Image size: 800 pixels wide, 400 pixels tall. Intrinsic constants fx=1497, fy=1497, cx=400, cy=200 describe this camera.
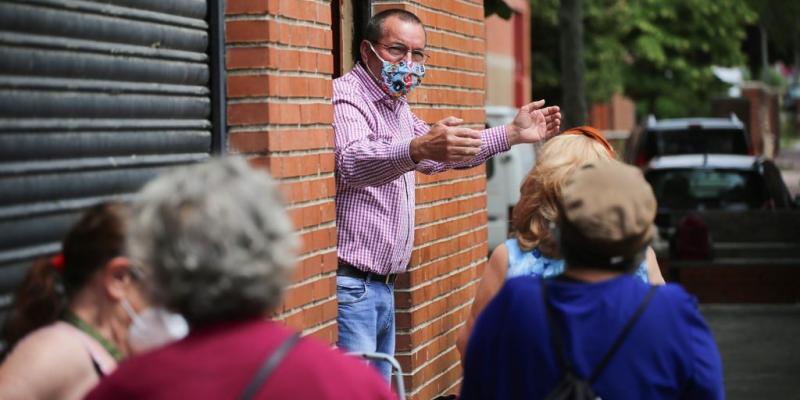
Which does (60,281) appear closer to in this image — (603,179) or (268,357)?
(268,357)

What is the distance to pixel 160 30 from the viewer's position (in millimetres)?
4781

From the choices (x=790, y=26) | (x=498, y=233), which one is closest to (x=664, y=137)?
(x=498, y=233)

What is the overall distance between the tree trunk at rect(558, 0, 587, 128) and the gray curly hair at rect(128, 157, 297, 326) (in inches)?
660

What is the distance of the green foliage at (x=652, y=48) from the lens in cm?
3691

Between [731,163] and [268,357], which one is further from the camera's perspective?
[731,163]

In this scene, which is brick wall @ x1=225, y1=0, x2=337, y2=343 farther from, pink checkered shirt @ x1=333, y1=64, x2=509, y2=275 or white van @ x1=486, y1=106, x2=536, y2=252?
white van @ x1=486, y1=106, x2=536, y2=252

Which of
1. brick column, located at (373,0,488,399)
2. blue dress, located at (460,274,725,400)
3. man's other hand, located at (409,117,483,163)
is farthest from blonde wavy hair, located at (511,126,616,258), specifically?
brick column, located at (373,0,488,399)

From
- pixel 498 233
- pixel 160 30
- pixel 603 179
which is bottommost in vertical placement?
pixel 498 233

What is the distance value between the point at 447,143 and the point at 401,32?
0.78m

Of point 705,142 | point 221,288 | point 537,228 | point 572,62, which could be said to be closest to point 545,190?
point 537,228

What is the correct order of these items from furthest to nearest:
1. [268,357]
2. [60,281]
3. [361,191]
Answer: [361,191], [60,281], [268,357]

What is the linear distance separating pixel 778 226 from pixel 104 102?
12.0 metres

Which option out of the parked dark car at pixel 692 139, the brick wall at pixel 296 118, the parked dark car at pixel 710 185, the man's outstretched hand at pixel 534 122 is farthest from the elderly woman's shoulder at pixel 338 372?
the parked dark car at pixel 692 139

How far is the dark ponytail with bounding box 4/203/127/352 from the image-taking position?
3.14 m
